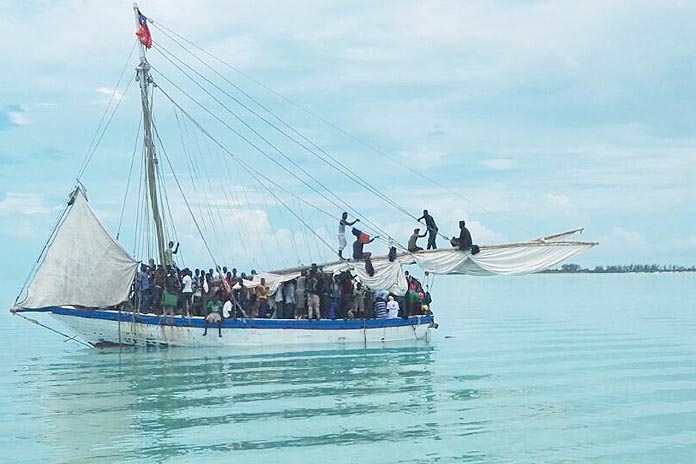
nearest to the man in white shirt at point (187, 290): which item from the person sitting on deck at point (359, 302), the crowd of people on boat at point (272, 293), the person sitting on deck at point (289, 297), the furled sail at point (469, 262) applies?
the crowd of people on boat at point (272, 293)

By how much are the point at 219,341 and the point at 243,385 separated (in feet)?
24.7

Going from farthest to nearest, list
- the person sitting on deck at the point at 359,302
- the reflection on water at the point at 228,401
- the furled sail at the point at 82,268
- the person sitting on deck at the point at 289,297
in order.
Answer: the person sitting on deck at the point at 359,302 < the person sitting on deck at the point at 289,297 < the furled sail at the point at 82,268 < the reflection on water at the point at 228,401

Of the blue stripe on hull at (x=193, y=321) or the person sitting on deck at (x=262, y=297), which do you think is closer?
the blue stripe on hull at (x=193, y=321)

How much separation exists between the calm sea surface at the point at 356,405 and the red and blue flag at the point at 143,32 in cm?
1223

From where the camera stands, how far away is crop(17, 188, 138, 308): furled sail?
1123 inches

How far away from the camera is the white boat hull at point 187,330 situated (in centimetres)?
2945

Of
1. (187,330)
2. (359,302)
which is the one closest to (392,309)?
(359,302)

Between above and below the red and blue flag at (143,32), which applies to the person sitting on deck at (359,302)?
below

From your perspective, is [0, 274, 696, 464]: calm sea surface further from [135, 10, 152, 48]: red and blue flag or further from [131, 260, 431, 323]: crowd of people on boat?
[135, 10, 152, 48]: red and blue flag

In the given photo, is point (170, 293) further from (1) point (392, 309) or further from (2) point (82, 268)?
(1) point (392, 309)

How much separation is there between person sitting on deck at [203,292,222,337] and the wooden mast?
3.06m

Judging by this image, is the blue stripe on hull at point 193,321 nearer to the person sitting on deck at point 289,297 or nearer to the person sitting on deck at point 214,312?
the person sitting on deck at point 214,312

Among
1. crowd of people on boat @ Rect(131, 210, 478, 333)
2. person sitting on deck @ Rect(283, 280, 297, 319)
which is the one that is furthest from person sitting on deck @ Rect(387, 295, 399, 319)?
person sitting on deck @ Rect(283, 280, 297, 319)

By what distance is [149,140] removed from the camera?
3153cm
